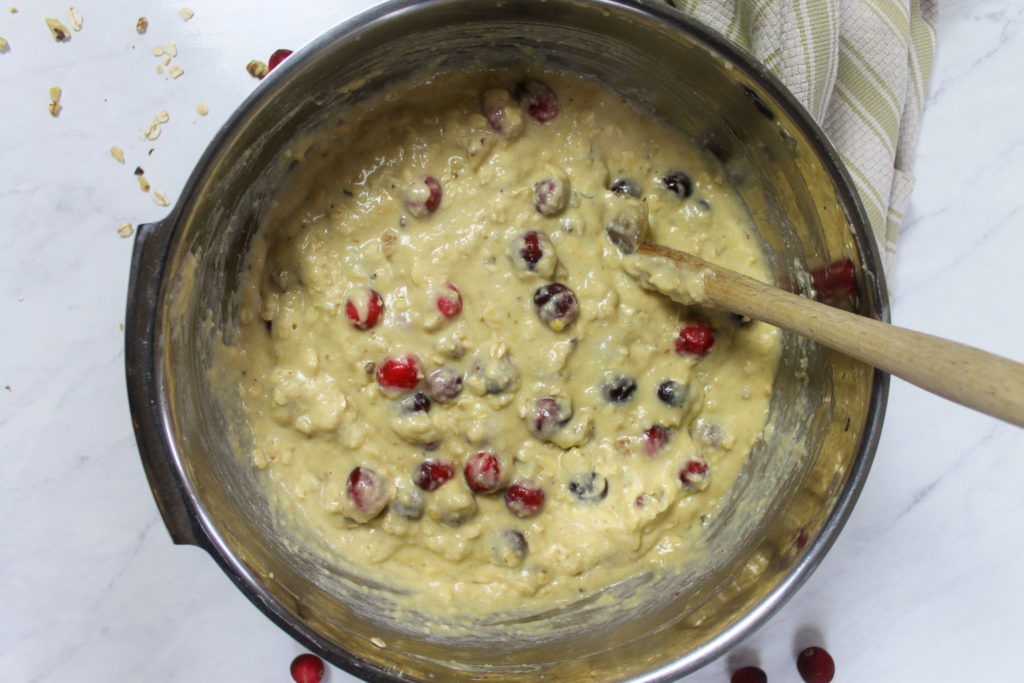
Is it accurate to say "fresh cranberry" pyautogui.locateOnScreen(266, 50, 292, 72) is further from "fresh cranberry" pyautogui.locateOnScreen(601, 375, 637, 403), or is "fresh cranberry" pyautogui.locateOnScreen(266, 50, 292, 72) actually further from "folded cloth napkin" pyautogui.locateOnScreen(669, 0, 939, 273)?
"fresh cranberry" pyautogui.locateOnScreen(601, 375, 637, 403)

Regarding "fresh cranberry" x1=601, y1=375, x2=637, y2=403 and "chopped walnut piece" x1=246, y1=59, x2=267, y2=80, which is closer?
"fresh cranberry" x1=601, y1=375, x2=637, y2=403

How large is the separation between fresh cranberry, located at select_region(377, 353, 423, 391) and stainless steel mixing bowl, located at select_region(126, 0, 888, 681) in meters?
0.40

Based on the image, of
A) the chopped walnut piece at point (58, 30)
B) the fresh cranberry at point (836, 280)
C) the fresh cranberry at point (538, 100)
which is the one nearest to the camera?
the fresh cranberry at point (836, 280)

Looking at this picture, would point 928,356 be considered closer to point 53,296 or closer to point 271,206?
point 271,206

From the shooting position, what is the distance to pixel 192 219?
5.46 feet

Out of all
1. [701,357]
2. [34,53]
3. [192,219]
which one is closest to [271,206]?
[192,219]

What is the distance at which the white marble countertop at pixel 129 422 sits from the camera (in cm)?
221

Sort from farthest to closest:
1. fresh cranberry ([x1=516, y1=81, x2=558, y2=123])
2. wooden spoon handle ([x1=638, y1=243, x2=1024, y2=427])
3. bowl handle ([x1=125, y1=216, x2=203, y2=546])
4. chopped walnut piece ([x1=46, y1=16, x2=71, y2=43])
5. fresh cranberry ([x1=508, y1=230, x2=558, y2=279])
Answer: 1. chopped walnut piece ([x1=46, y1=16, x2=71, y2=43])
2. fresh cranberry ([x1=516, y1=81, x2=558, y2=123])
3. fresh cranberry ([x1=508, y1=230, x2=558, y2=279])
4. bowl handle ([x1=125, y1=216, x2=203, y2=546])
5. wooden spoon handle ([x1=638, y1=243, x2=1024, y2=427])

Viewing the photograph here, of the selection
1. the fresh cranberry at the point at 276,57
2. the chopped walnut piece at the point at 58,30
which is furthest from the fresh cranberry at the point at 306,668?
the chopped walnut piece at the point at 58,30

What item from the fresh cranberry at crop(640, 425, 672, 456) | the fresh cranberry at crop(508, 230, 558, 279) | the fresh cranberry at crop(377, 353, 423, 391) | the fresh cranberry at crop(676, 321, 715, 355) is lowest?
the fresh cranberry at crop(640, 425, 672, 456)

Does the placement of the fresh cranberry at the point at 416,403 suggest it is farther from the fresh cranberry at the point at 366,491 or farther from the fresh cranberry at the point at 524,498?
the fresh cranberry at the point at 524,498

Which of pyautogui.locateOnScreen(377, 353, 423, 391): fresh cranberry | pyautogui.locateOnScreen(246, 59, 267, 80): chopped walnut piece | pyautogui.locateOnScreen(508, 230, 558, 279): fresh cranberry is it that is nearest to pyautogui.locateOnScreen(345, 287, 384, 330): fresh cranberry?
pyautogui.locateOnScreen(377, 353, 423, 391): fresh cranberry

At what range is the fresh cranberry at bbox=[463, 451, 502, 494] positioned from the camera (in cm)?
199

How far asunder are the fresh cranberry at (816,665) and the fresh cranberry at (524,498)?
96 cm
